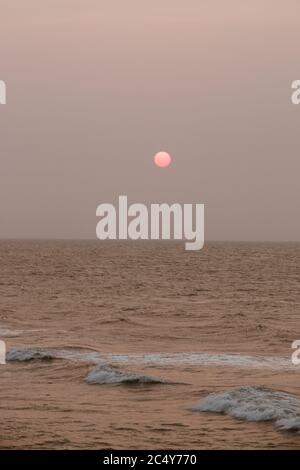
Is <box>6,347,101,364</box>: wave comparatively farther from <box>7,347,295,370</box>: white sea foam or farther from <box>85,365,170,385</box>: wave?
<box>85,365,170,385</box>: wave

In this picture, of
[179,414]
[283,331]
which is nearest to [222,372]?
[179,414]

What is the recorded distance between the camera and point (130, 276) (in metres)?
96.9

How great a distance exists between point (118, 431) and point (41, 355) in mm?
12019

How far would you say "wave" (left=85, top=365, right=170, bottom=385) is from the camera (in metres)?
25.2

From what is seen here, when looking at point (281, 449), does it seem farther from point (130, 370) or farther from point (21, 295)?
point (21, 295)

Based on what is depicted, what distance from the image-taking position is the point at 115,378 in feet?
84.0

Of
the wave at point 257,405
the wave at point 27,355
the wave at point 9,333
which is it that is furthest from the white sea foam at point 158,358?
the wave at point 257,405

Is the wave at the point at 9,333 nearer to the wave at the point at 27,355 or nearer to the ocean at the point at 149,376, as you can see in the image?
the ocean at the point at 149,376

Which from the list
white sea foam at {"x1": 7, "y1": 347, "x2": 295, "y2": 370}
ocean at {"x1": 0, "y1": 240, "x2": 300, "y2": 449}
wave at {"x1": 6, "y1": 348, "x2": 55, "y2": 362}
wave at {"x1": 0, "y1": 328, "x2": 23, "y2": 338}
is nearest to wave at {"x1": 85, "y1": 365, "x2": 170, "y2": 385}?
ocean at {"x1": 0, "y1": 240, "x2": 300, "y2": 449}

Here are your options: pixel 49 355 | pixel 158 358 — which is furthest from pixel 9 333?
pixel 158 358

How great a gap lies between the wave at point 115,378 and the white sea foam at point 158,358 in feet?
10.1

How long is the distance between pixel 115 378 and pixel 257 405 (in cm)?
589

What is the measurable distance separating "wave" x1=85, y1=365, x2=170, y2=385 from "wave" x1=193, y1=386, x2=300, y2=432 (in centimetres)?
329

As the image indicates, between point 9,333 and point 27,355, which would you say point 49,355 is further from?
point 9,333
